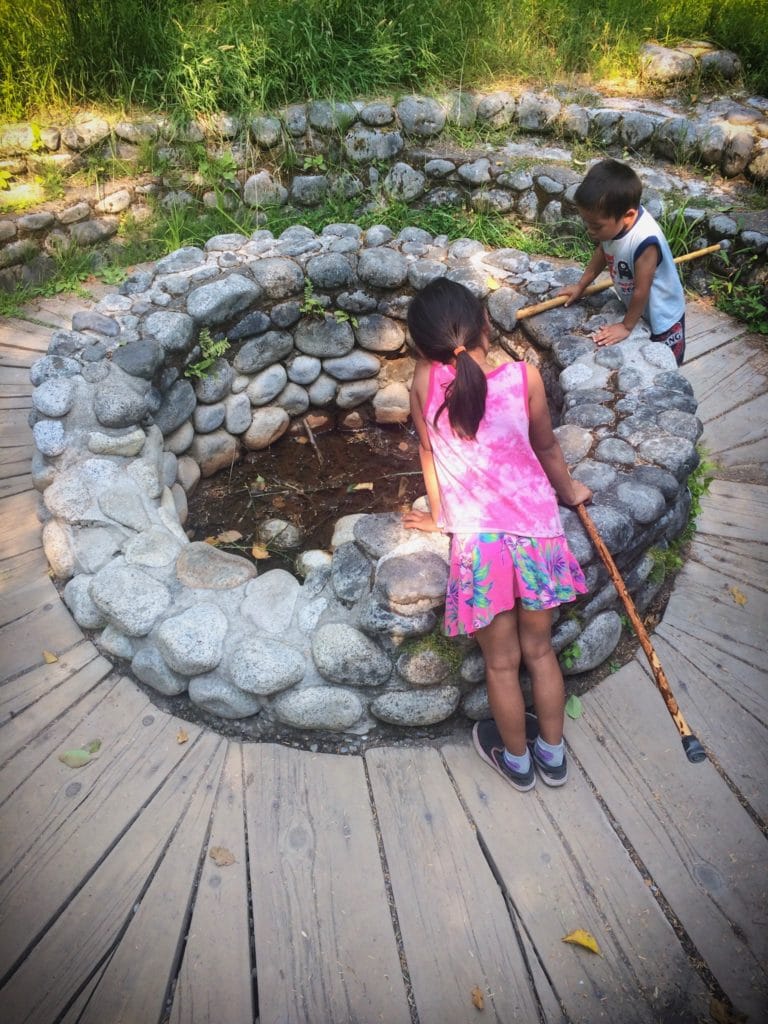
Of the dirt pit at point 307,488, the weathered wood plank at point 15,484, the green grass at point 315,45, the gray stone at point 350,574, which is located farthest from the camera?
the green grass at point 315,45

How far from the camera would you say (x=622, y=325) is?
9.87ft

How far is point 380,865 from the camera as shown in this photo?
187cm

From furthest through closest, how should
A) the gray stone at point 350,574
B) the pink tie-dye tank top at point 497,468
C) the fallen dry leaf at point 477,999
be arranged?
the gray stone at point 350,574
the pink tie-dye tank top at point 497,468
the fallen dry leaf at point 477,999

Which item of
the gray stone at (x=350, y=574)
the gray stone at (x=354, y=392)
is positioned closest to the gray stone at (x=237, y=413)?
the gray stone at (x=354, y=392)

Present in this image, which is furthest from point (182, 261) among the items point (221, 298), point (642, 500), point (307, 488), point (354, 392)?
point (642, 500)

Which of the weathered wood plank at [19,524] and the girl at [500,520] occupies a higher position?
the girl at [500,520]

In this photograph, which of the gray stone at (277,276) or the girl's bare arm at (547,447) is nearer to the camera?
the girl's bare arm at (547,447)

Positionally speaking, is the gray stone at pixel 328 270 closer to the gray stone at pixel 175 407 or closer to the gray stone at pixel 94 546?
the gray stone at pixel 175 407

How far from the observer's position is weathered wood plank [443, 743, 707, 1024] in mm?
1626

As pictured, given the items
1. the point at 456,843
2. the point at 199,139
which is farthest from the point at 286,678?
the point at 199,139

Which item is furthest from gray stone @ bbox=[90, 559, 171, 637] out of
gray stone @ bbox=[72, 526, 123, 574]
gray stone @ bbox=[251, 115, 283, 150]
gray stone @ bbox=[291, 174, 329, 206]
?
gray stone @ bbox=[251, 115, 283, 150]

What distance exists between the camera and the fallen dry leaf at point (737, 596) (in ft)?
8.14

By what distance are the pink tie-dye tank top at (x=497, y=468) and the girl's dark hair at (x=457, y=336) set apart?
3.2 inches

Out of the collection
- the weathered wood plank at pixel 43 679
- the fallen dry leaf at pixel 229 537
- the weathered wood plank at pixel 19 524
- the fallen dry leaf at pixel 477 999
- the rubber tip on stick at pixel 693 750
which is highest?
the rubber tip on stick at pixel 693 750
